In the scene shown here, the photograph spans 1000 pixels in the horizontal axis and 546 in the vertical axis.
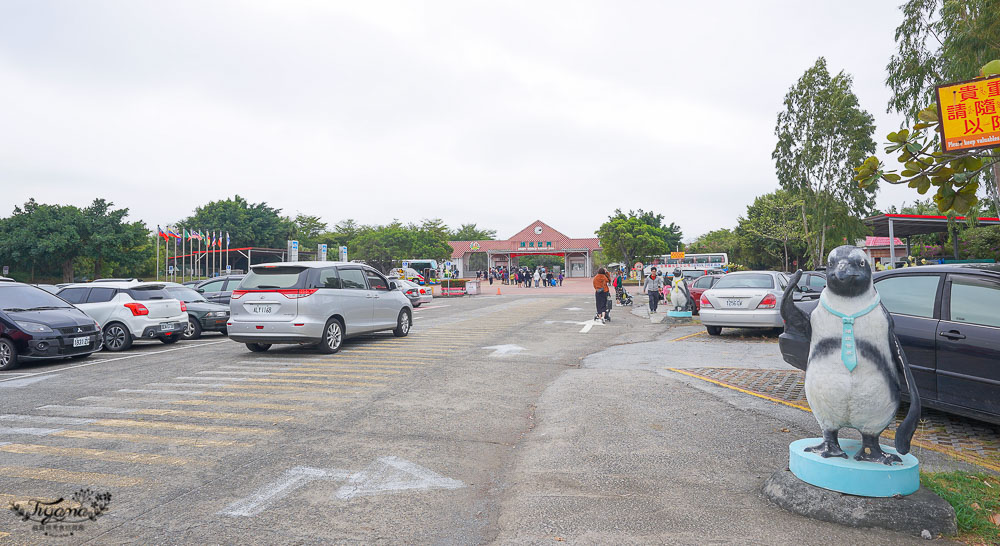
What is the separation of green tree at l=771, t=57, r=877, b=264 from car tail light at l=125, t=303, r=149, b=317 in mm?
35293

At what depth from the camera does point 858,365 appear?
353 cm

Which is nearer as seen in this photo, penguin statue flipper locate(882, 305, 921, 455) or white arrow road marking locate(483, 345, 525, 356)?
penguin statue flipper locate(882, 305, 921, 455)

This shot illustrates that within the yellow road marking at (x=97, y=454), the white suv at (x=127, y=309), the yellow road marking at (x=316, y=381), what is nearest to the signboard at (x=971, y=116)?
the yellow road marking at (x=316, y=381)

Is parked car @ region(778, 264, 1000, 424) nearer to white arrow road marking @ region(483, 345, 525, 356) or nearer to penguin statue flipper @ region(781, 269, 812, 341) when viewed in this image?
penguin statue flipper @ region(781, 269, 812, 341)

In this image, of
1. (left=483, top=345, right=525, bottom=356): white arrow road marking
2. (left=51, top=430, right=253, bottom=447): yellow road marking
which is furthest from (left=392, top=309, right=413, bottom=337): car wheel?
(left=51, top=430, right=253, bottom=447): yellow road marking

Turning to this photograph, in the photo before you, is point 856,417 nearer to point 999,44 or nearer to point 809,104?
point 999,44

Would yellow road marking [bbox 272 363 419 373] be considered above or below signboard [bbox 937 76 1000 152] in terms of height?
below

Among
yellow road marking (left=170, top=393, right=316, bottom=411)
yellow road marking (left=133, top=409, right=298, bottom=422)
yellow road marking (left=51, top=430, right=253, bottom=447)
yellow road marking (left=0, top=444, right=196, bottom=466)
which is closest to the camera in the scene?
yellow road marking (left=0, top=444, right=196, bottom=466)

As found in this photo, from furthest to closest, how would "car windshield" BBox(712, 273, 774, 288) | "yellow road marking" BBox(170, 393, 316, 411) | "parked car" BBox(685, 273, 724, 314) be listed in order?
"parked car" BBox(685, 273, 724, 314) → "car windshield" BBox(712, 273, 774, 288) → "yellow road marking" BBox(170, 393, 316, 411)

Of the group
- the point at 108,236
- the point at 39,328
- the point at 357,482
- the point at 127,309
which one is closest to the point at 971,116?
the point at 357,482

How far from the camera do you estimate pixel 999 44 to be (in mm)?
10109

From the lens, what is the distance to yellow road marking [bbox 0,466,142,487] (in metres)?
4.27

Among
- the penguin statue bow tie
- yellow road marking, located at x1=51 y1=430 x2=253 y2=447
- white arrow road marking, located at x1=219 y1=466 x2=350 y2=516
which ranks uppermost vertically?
the penguin statue bow tie

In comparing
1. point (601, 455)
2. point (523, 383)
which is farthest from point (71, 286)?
point (601, 455)
